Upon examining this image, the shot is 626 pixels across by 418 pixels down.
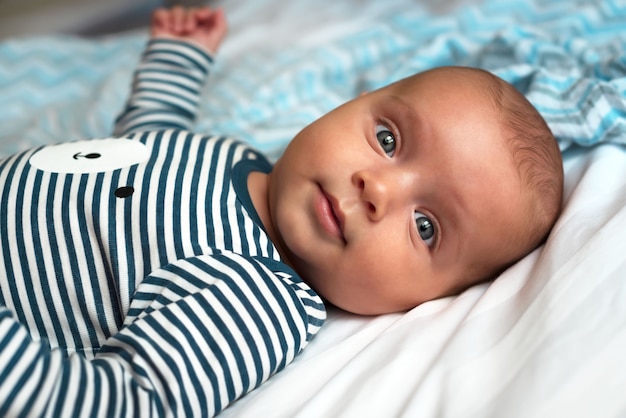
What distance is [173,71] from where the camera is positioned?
4.76 feet

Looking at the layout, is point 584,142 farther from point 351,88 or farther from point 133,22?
point 133,22

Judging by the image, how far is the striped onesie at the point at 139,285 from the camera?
0.78m

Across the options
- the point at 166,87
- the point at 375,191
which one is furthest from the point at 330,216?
the point at 166,87

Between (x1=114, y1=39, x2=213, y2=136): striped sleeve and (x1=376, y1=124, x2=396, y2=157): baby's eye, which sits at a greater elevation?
(x1=114, y1=39, x2=213, y2=136): striped sleeve

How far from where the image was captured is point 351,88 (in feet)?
4.93

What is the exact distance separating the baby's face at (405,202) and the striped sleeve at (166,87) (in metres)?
0.46

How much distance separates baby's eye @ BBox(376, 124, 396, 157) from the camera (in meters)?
1.00

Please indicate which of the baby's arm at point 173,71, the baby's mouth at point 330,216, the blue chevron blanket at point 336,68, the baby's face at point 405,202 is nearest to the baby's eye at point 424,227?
the baby's face at point 405,202

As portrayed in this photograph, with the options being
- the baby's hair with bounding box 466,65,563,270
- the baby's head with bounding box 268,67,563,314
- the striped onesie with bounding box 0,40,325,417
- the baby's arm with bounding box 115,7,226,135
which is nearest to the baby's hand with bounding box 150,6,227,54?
the baby's arm with bounding box 115,7,226,135

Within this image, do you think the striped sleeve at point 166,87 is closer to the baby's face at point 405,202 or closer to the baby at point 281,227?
the baby at point 281,227

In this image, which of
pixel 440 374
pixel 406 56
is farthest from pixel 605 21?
pixel 440 374

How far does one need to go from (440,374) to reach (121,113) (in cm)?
91

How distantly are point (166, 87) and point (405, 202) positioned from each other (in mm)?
680

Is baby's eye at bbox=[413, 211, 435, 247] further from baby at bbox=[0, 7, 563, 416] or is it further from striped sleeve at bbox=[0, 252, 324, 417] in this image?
striped sleeve at bbox=[0, 252, 324, 417]
